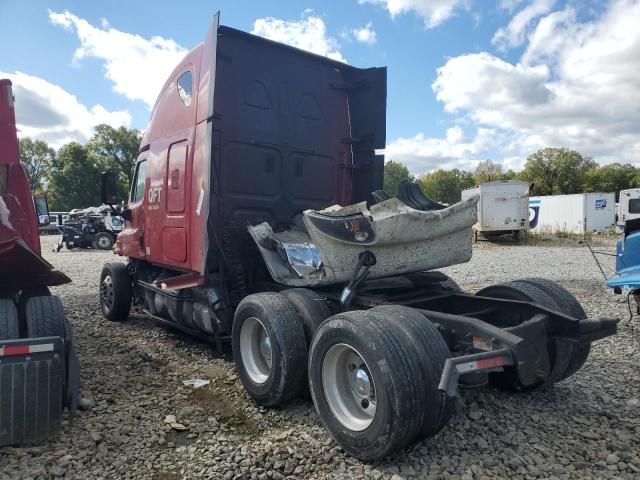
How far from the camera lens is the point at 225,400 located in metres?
4.51

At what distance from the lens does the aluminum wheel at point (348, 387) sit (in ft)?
11.1

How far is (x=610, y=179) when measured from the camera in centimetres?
6050

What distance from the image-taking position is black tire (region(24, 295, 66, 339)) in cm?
400

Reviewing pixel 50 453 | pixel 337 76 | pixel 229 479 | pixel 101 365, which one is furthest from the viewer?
pixel 337 76

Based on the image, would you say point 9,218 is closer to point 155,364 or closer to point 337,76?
point 155,364

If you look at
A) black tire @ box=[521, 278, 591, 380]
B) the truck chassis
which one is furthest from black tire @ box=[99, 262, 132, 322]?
black tire @ box=[521, 278, 591, 380]

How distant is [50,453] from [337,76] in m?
5.19

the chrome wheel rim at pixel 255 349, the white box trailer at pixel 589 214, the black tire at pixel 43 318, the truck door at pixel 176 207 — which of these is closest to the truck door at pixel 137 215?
the truck door at pixel 176 207

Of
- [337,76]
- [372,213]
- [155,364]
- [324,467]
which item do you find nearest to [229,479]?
[324,467]

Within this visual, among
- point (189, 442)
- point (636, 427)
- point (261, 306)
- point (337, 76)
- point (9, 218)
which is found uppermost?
point (337, 76)

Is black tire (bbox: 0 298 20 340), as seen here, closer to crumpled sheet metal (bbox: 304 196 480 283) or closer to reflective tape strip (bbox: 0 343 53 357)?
reflective tape strip (bbox: 0 343 53 357)

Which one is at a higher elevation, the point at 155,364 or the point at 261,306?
the point at 261,306

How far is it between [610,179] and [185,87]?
217 feet

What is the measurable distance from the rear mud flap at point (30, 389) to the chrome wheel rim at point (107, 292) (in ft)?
14.7
